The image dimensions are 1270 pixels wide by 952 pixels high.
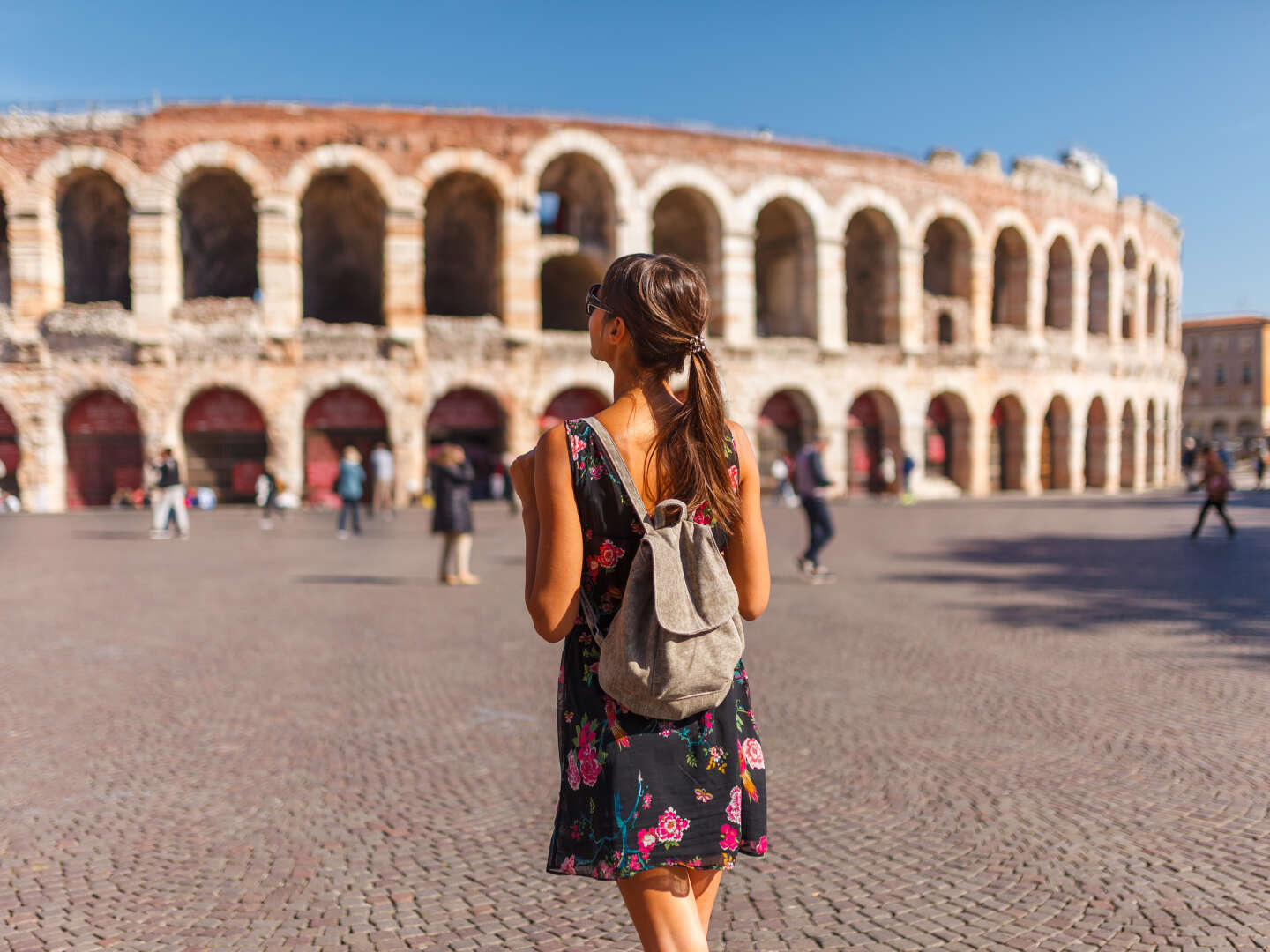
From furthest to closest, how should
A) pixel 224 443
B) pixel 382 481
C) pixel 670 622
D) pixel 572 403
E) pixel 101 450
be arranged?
1. pixel 572 403
2. pixel 224 443
3. pixel 101 450
4. pixel 382 481
5. pixel 670 622

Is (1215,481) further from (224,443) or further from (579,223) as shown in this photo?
(224,443)

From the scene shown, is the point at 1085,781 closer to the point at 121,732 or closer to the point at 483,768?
the point at 483,768

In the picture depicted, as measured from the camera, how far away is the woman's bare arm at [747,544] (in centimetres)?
204

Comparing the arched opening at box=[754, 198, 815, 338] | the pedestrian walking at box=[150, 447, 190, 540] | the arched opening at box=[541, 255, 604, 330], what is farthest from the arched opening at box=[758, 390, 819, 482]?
the pedestrian walking at box=[150, 447, 190, 540]

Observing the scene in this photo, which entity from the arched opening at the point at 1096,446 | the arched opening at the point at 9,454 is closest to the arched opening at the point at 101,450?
the arched opening at the point at 9,454

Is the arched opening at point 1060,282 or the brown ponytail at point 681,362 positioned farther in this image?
the arched opening at point 1060,282

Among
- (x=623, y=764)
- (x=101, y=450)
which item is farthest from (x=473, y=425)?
(x=623, y=764)

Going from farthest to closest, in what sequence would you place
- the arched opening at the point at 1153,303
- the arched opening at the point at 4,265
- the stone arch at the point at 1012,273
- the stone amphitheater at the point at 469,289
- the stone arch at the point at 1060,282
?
the arched opening at the point at 1153,303, the stone arch at the point at 1060,282, the stone arch at the point at 1012,273, the arched opening at the point at 4,265, the stone amphitheater at the point at 469,289

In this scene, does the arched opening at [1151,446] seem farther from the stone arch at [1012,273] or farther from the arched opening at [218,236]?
the arched opening at [218,236]

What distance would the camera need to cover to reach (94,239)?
26.3 meters

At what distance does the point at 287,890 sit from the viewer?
3369 millimetres

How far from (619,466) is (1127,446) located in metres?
39.8

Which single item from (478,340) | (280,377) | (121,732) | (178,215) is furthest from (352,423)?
(121,732)

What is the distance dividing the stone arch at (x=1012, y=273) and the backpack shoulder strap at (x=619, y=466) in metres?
31.9
